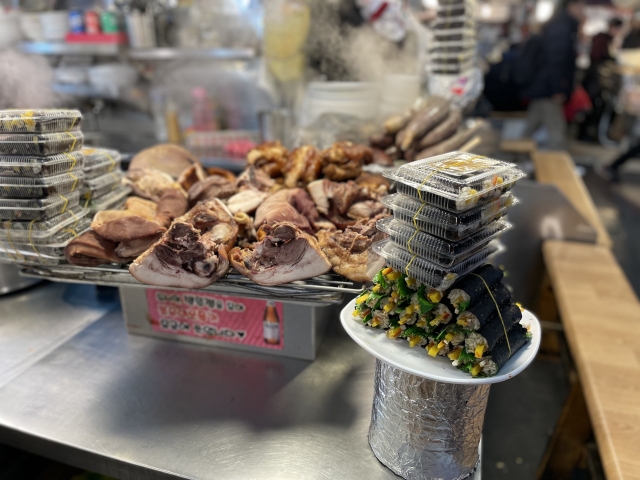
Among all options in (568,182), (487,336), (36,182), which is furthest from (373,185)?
(568,182)

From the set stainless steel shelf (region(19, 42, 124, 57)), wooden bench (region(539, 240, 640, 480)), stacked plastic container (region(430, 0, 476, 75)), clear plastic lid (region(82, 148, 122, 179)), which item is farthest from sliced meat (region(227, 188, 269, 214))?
stainless steel shelf (region(19, 42, 124, 57))

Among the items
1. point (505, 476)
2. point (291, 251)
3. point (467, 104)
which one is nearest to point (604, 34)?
point (467, 104)

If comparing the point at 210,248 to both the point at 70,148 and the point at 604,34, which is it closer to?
the point at 70,148

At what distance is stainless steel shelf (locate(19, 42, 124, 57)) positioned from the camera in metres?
3.74

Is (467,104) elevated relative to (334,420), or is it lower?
elevated

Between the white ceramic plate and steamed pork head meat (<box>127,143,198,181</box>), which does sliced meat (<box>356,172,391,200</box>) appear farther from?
steamed pork head meat (<box>127,143,198,181</box>)

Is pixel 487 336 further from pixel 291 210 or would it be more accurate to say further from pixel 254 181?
pixel 254 181

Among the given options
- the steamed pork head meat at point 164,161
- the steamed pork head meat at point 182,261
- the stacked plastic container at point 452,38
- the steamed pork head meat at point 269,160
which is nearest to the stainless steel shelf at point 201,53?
the stacked plastic container at point 452,38

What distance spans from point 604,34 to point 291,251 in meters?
10.4

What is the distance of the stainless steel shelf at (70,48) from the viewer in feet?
12.3

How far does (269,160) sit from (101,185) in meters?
0.61

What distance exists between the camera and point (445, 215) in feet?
A: 2.86

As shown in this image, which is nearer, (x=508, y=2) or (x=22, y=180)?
(x=22, y=180)

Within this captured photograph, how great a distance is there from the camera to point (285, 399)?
50.1 inches
